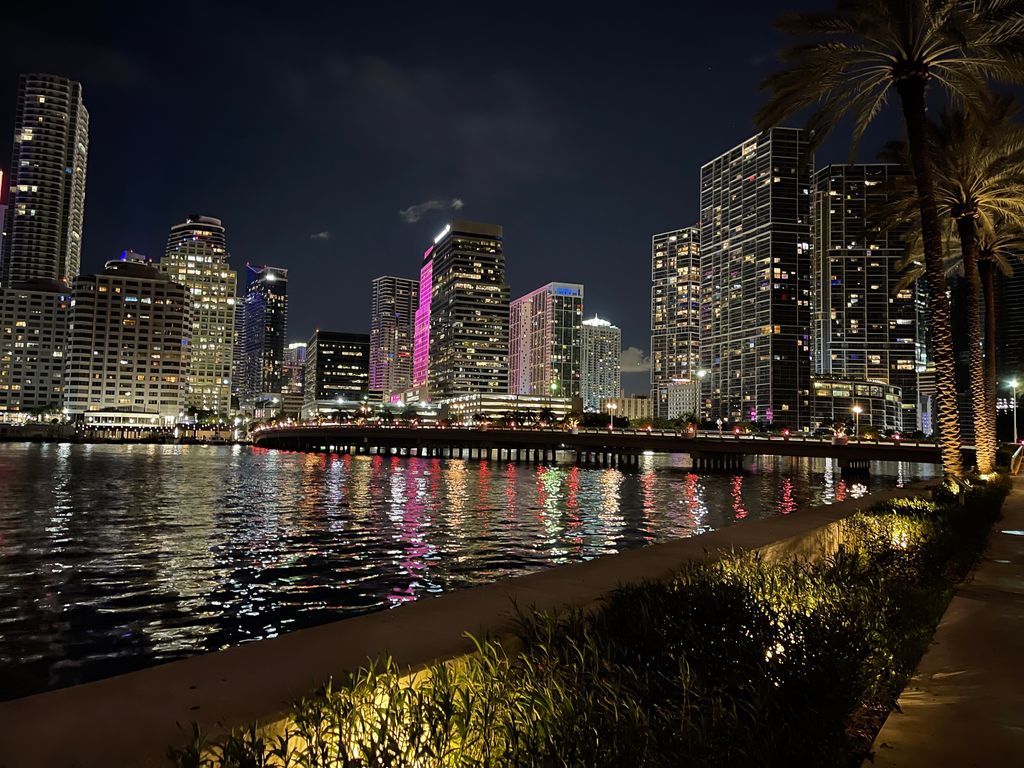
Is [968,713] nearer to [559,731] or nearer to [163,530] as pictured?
[559,731]

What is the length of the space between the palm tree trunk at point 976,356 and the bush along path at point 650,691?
25577mm

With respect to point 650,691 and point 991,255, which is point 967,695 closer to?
point 650,691

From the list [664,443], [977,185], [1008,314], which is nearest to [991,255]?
[977,185]

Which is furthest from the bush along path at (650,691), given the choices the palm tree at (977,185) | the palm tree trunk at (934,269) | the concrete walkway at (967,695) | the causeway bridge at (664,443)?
the causeway bridge at (664,443)

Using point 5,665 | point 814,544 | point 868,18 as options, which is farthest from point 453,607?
point 868,18

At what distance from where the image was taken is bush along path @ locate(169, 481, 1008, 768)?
4066 mm

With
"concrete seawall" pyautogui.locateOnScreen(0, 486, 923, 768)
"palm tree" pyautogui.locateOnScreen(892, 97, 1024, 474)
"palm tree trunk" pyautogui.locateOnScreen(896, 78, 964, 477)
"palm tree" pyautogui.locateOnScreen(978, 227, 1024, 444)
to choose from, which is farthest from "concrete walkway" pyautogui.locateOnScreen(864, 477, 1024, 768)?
"palm tree" pyautogui.locateOnScreen(978, 227, 1024, 444)

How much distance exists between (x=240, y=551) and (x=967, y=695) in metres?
22.9

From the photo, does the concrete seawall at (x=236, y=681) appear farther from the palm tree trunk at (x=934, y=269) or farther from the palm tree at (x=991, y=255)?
the palm tree at (x=991, y=255)

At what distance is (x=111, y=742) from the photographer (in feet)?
12.6

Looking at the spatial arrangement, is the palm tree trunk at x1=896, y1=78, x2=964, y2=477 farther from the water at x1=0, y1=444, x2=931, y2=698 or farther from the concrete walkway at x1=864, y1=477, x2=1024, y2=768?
the concrete walkway at x1=864, y1=477, x2=1024, y2=768

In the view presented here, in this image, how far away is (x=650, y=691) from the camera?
5.30 m

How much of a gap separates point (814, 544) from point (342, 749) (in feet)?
36.7

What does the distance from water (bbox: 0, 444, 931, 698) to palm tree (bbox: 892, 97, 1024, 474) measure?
14052mm
